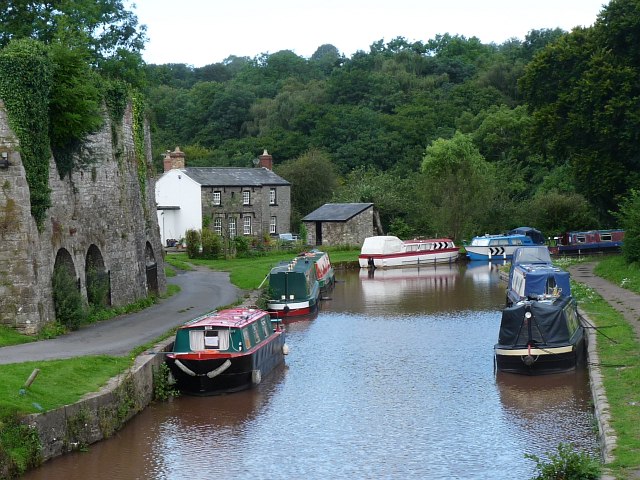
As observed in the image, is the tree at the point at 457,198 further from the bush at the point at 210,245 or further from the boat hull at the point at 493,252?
the bush at the point at 210,245

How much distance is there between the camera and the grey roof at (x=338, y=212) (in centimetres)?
5894

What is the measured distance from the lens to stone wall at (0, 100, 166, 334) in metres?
22.0

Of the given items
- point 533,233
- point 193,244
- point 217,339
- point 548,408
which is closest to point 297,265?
point 193,244

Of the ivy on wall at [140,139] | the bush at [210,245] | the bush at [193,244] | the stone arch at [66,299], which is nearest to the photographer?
the stone arch at [66,299]

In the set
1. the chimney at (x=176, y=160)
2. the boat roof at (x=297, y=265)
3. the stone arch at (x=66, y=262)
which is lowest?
the boat roof at (x=297, y=265)

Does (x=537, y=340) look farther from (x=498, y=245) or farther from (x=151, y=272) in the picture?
(x=498, y=245)

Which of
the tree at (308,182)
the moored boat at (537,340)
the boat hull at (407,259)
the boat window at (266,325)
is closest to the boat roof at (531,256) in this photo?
the moored boat at (537,340)

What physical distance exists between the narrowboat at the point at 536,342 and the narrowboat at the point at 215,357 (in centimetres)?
598

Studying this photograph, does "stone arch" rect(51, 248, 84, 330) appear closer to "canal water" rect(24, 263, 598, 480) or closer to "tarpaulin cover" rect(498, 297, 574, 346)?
"canal water" rect(24, 263, 598, 480)

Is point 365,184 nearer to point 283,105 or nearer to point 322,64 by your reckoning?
point 283,105

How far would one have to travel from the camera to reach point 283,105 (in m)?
91.9

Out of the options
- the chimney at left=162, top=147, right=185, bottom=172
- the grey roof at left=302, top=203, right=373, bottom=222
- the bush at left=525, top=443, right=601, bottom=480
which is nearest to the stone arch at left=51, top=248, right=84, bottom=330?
the bush at left=525, top=443, right=601, bottom=480

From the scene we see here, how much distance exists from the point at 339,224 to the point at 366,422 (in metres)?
40.5

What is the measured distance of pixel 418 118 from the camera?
84.9 metres
